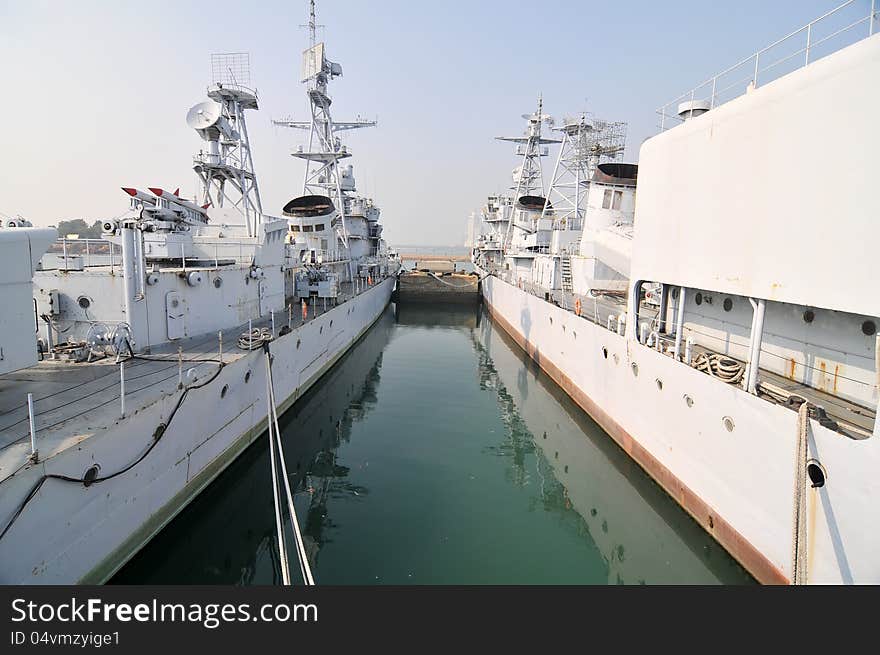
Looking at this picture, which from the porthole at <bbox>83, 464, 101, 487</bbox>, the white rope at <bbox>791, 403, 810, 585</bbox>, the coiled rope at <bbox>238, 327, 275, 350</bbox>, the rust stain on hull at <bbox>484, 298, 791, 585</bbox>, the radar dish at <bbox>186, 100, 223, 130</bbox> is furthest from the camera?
the radar dish at <bbox>186, 100, 223, 130</bbox>

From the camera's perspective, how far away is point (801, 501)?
20.2 feet

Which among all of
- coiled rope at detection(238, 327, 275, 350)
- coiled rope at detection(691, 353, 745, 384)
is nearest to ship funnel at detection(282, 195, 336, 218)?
coiled rope at detection(238, 327, 275, 350)

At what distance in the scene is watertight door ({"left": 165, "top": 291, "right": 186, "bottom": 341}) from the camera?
Answer: 42.2ft

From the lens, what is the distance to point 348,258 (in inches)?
1423

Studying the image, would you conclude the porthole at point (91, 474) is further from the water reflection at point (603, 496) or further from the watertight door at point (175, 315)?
the water reflection at point (603, 496)

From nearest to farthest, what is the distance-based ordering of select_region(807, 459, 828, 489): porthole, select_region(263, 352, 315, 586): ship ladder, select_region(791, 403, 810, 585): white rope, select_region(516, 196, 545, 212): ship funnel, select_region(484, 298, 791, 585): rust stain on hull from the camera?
select_region(263, 352, 315, 586): ship ladder < select_region(791, 403, 810, 585): white rope < select_region(807, 459, 828, 489): porthole < select_region(484, 298, 791, 585): rust stain on hull < select_region(516, 196, 545, 212): ship funnel

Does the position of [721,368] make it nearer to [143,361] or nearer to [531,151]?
[143,361]

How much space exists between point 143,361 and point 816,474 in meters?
13.5

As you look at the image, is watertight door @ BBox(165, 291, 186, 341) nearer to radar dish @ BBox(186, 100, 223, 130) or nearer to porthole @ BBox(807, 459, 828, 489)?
radar dish @ BBox(186, 100, 223, 130)

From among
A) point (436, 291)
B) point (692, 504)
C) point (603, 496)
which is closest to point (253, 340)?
point (603, 496)

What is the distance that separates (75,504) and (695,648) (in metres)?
7.72

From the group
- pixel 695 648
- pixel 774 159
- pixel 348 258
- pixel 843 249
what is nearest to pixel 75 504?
pixel 695 648

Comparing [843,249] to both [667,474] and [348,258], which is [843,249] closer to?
[667,474]

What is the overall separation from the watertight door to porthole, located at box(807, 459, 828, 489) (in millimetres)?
14645
